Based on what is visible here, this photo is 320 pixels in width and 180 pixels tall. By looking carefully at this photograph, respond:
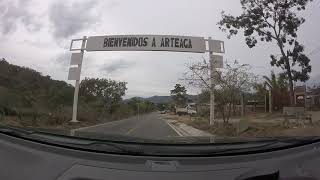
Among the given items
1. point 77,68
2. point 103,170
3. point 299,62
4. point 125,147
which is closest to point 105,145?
point 125,147

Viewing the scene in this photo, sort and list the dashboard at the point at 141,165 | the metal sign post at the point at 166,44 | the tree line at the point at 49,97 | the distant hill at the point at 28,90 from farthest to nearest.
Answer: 1. the distant hill at the point at 28,90
2. the tree line at the point at 49,97
3. the metal sign post at the point at 166,44
4. the dashboard at the point at 141,165

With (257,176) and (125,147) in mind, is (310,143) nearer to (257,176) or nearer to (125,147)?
(257,176)

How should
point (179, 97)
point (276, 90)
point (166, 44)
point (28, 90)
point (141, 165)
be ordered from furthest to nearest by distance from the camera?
1. point (179, 97)
2. point (276, 90)
3. point (28, 90)
4. point (166, 44)
5. point (141, 165)

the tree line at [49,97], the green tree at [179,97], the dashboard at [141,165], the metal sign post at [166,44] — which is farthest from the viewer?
the green tree at [179,97]

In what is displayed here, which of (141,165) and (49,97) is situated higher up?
(49,97)

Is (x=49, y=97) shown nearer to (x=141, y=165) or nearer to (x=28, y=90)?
(x=28, y=90)

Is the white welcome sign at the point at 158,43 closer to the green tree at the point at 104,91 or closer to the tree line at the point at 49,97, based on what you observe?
the tree line at the point at 49,97

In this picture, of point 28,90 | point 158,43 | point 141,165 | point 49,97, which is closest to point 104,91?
point 28,90

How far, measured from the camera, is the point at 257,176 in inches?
107

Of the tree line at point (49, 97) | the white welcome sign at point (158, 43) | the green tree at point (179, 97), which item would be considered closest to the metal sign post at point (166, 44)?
the white welcome sign at point (158, 43)

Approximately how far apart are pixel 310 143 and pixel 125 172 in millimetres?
1409

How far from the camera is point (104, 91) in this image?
184 ft

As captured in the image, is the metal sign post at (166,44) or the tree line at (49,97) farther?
the tree line at (49,97)

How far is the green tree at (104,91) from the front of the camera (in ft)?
179
